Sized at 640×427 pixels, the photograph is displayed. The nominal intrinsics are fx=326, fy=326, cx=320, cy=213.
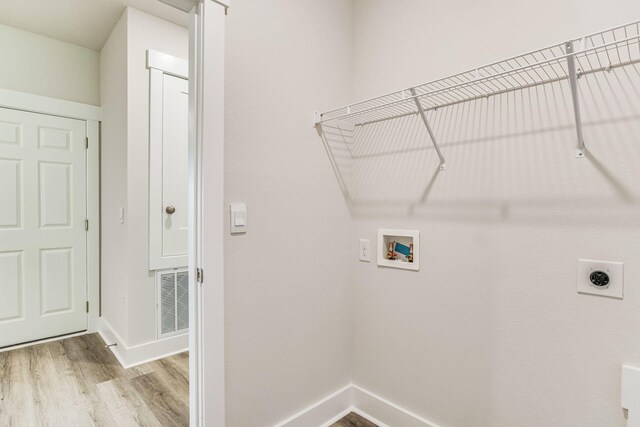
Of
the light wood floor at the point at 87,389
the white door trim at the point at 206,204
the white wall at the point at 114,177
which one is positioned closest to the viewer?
the white door trim at the point at 206,204

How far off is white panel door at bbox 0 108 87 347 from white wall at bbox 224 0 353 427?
2503 millimetres

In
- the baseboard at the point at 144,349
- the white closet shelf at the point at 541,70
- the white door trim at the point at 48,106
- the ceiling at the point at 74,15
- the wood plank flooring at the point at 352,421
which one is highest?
the ceiling at the point at 74,15

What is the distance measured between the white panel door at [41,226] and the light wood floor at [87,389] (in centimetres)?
29

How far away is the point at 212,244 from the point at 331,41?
127 centimetres

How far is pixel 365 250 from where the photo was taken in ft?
6.05

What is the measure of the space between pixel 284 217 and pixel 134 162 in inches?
60.9

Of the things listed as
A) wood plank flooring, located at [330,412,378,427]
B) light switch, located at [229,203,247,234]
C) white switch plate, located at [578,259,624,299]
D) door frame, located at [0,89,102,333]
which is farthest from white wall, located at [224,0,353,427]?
door frame, located at [0,89,102,333]

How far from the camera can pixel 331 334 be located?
1.80 m

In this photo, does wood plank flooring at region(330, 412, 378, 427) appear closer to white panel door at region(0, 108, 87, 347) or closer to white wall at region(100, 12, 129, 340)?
white wall at region(100, 12, 129, 340)

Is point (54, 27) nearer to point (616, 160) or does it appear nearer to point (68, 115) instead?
point (68, 115)

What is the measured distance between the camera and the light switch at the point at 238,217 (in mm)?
1366

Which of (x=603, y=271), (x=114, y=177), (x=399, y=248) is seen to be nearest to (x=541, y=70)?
(x=603, y=271)

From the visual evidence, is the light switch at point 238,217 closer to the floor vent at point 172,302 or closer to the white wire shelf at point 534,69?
the white wire shelf at point 534,69

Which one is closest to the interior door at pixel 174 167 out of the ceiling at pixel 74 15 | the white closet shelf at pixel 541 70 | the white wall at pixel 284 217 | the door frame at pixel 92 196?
the ceiling at pixel 74 15
